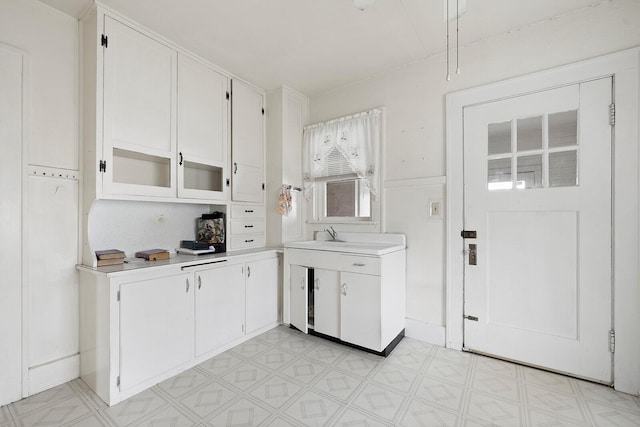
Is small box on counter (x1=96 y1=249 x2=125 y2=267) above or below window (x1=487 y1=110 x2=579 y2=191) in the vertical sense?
below

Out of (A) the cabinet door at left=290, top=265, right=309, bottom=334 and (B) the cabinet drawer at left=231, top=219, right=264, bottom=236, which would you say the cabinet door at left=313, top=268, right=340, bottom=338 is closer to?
(A) the cabinet door at left=290, top=265, right=309, bottom=334

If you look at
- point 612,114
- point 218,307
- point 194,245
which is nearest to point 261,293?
point 218,307

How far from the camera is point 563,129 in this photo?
2.04 m

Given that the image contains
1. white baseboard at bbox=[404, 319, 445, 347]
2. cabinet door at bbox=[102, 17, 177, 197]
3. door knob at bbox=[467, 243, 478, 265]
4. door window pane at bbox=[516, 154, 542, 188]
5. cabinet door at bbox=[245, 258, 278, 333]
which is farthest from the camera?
cabinet door at bbox=[245, 258, 278, 333]

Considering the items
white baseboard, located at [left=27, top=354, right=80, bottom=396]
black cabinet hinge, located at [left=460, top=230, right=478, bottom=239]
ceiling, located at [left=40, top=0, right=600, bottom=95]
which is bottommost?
white baseboard, located at [left=27, top=354, right=80, bottom=396]

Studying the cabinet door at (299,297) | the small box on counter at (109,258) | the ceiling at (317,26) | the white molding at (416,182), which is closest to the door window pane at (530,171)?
the white molding at (416,182)

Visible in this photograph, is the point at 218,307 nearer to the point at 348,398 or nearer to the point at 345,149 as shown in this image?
the point at 348,398

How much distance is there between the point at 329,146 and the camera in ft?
10.3

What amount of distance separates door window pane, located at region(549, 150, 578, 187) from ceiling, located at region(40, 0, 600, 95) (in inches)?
40.5

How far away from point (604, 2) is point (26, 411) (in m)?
4.58

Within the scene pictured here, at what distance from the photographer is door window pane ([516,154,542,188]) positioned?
6.95 feet

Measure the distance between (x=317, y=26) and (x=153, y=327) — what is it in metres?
2.54

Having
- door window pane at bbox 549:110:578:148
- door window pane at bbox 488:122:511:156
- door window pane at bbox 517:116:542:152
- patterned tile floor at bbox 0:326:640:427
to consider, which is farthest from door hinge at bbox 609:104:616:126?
patterned tile floor at bbox 0:326:640:427

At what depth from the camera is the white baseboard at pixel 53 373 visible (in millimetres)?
1839
